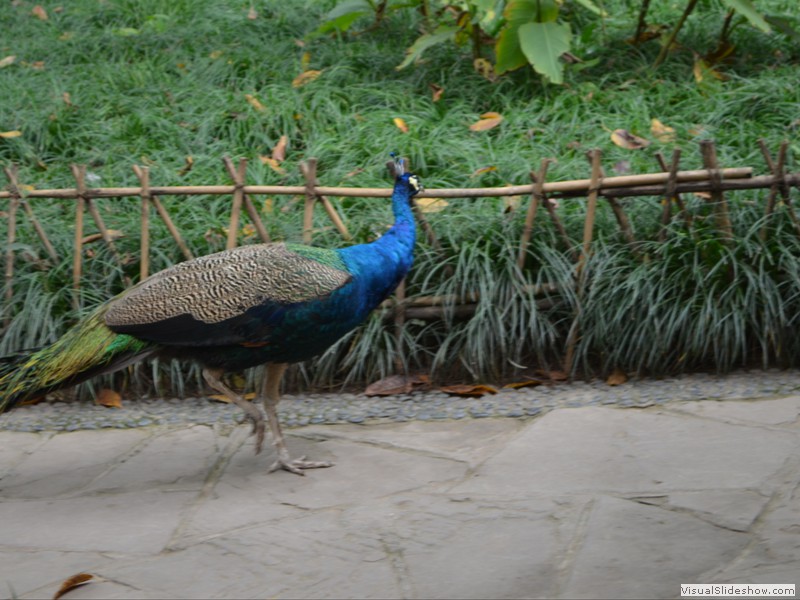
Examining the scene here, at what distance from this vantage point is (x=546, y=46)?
7133 millimetres

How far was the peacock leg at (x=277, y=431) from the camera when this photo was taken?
14.7 feet

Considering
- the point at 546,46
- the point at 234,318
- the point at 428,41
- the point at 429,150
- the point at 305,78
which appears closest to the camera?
the point at 234,318

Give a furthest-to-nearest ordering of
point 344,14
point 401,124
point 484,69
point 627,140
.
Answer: point 344,14 → point 484,69 → point 401,124 → point 627,140

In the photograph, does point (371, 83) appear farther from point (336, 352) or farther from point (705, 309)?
point (705, 309)

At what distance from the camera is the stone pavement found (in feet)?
11.2

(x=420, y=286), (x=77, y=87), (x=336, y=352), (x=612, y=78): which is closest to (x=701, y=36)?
(x=612, y=78)

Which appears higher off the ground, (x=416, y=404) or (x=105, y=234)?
(x=105, y=234)

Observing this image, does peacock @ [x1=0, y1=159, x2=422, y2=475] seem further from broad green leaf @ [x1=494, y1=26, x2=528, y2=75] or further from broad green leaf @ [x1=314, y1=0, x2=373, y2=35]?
broad green leaf @ [x1=314, y1=0, x2=373, y2=35]

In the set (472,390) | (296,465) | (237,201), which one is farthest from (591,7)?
(296,465)

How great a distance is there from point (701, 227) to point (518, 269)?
3.22 ft

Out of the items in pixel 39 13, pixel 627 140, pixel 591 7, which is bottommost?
pixel 627 140

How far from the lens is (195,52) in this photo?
8609mm

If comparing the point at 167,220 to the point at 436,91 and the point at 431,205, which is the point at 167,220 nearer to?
the point at 431,205

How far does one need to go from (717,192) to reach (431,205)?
1.59 m
